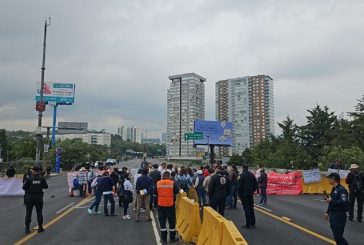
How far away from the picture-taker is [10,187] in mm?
24016

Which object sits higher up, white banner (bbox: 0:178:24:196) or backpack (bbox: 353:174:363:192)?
backpack (bbox: 353:174:363:192)

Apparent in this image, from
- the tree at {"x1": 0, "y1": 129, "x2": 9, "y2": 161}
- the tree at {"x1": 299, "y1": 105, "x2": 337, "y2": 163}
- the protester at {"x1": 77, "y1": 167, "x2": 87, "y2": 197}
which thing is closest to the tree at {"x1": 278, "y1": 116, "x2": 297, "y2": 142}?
the tree at {"x1": 299, "y1": 105, "x2": 337, "y2": 163}

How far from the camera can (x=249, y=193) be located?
12.2 metres

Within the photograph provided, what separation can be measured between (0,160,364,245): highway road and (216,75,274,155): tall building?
91498 millimetres

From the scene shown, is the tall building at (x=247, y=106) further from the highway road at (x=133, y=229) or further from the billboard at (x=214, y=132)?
the highway road at (x=133, y=229)

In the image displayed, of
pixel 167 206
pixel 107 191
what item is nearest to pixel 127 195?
pixel 107 191

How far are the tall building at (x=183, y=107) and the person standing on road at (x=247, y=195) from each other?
9090cm

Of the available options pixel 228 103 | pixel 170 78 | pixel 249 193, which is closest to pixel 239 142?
pixel 228 103

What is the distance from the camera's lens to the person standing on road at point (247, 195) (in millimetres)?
11898

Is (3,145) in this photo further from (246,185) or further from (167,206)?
(167,206)

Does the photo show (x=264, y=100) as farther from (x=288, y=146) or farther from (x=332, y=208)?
(x=332, y=208)

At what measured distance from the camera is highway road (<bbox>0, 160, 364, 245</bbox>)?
10133mm

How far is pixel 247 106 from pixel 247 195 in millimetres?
97170

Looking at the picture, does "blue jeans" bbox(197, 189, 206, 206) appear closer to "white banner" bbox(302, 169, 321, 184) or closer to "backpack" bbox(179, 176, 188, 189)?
"backpack" bbox(179, 176, 188, 189)
